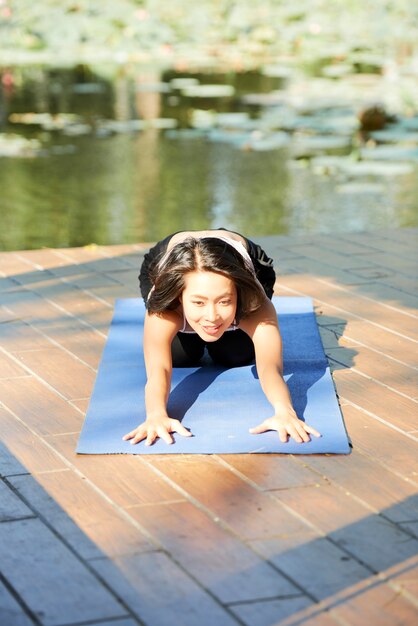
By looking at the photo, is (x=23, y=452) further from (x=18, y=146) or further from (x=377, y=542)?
(x=18, y=146)

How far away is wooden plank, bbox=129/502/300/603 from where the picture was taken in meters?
1.69

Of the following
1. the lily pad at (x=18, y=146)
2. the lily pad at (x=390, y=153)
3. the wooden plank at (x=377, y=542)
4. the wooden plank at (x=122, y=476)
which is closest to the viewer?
the wooden plank at (x=377, y=542)

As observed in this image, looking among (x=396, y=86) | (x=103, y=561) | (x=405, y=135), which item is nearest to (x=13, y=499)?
(x=103, y=561)

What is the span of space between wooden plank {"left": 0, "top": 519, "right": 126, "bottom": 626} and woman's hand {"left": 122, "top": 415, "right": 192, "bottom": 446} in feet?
1.43

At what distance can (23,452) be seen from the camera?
2.25 m

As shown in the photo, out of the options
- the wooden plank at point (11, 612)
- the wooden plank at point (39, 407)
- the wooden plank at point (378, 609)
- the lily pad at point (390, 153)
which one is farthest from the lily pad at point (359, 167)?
the wooden plank at point (11, 612)

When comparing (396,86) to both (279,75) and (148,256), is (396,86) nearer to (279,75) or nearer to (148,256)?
(279,75)

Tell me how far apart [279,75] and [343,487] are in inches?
419

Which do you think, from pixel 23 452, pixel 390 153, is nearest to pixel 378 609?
pixel 23 452

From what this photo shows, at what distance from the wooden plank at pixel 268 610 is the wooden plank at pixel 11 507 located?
1.66 feet

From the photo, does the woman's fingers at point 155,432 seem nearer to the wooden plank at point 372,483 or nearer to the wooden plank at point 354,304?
the wooden plank at point 372,483

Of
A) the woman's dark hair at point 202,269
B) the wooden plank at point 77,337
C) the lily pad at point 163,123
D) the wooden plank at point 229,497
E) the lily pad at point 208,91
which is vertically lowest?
the lily pad at point 163,123

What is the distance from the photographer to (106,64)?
13.1 meters

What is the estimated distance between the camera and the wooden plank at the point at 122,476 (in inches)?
80.5
